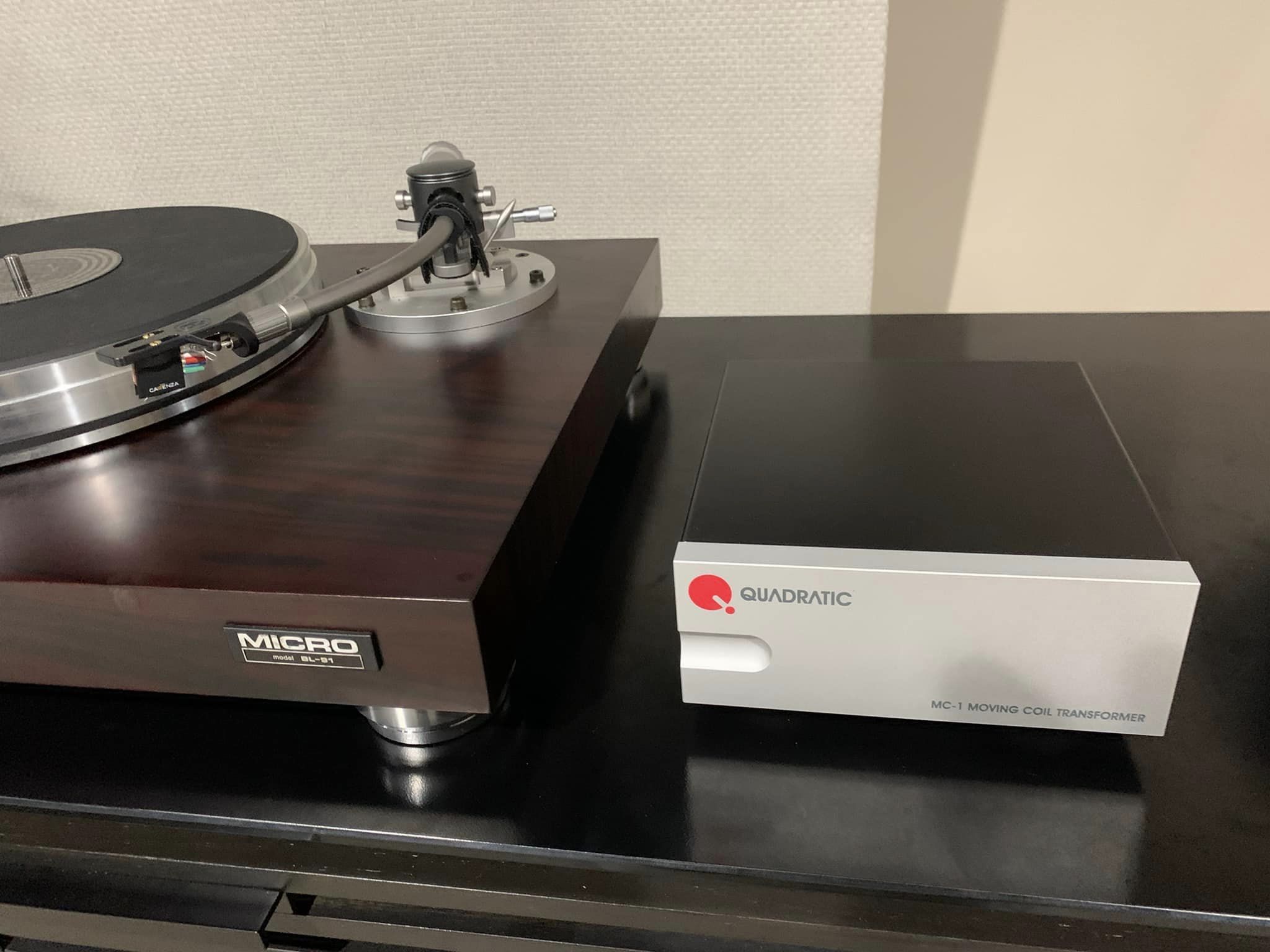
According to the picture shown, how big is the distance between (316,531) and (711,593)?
0.58 feet

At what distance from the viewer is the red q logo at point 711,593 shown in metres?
0.42

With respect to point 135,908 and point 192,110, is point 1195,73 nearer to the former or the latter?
point 192,110

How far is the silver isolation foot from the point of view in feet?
1.52

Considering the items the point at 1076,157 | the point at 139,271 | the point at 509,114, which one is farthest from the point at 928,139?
the point at 139,271

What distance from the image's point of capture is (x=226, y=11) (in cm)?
104

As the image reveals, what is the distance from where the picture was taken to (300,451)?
0.49m

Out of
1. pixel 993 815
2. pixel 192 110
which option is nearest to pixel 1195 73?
pixel 993 815

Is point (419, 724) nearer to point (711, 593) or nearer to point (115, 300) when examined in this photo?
point (711, 593)

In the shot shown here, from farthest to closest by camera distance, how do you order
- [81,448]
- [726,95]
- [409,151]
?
1. [409,151]
2. [726,95]
3. [81,448]

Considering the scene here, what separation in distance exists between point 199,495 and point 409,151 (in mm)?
735

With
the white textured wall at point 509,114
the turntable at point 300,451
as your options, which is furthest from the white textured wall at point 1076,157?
the turntable at point 300,451

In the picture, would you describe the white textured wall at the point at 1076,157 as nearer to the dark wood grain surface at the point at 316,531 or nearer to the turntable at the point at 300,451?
the turntable at the point at 300,451

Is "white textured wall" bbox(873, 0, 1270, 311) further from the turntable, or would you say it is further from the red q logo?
the red q logo

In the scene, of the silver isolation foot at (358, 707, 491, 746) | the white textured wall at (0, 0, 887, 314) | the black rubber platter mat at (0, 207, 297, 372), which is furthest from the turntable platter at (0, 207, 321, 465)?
the white textured wall at (0, 0, 887, 314)
